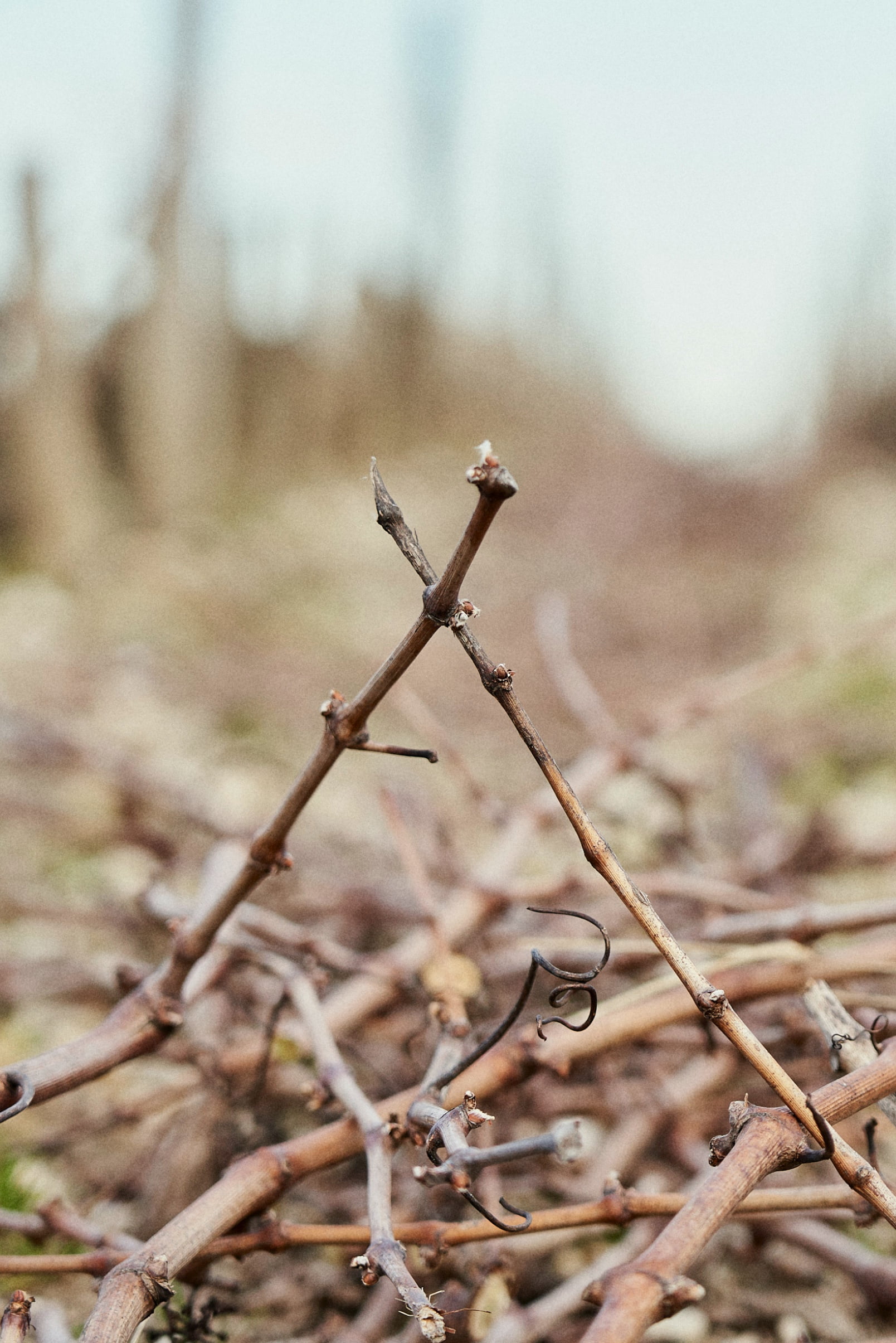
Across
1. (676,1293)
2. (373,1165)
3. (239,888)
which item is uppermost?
(239,888)

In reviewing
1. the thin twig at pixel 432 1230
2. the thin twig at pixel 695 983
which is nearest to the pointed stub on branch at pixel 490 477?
the thin twig at pixel 695 983

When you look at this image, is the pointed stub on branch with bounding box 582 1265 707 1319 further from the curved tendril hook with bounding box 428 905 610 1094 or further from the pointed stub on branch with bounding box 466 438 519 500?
the pointed stub on branch with bounding box 466 438 519 500

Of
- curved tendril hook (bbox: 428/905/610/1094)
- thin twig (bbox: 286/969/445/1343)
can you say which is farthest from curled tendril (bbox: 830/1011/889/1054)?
thin twig (bbox: 286/969/445/1343)

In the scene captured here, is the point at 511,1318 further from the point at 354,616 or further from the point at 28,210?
the point at 28,210

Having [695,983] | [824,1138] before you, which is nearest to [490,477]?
[695,983]

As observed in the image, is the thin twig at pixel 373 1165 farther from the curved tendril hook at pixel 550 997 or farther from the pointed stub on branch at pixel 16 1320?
the pointed stub on branch at pixel 16 1320

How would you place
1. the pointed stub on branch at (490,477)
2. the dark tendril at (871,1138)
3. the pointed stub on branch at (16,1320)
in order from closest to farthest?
the pointed stub on branch at (490,477) → the pointed stub on branch at (16,1320) → the dark tendril at (871,1138)

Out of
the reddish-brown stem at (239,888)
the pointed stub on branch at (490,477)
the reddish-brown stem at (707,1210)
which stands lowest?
the reddish-brown stem at (707,1210)

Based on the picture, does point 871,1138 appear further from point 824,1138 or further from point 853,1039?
point 824,1138

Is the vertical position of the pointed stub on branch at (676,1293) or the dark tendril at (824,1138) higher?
the dark tendril at (824,1138)
